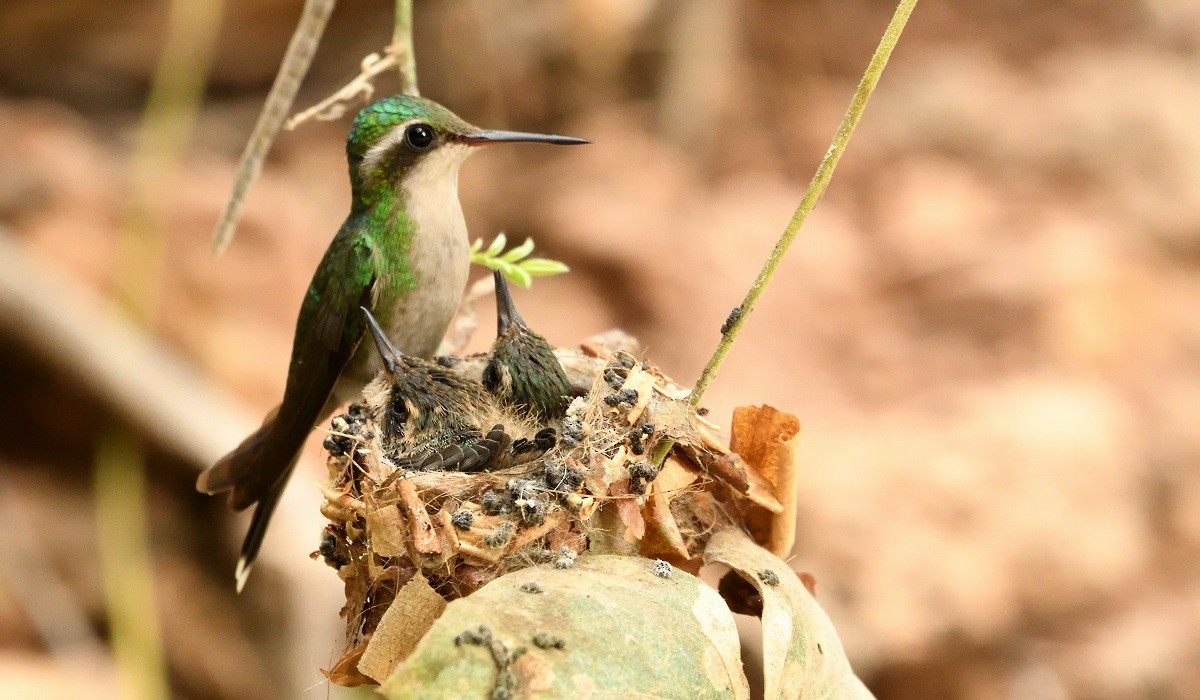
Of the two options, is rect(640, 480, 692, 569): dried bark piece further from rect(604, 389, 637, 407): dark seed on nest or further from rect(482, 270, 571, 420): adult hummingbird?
rect(482, 270, 571, 420): adult hummingbird

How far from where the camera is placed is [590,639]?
5.46 ft

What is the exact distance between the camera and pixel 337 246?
140 inches

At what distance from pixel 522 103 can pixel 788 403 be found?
343 centimetres

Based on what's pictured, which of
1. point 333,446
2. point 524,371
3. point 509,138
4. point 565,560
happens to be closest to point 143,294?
point 524,371

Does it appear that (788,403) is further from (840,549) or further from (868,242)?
(868,242)

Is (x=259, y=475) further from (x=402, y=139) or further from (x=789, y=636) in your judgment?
(x=789, y=636)

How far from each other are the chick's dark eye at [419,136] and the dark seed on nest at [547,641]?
2.03 m

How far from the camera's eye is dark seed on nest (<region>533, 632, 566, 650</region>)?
1.60 metres

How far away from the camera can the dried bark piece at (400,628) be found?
1.83 metres

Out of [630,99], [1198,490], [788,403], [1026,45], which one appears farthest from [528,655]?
[1026,45]

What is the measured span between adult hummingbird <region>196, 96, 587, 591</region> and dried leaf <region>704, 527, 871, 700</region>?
1581 millimetres

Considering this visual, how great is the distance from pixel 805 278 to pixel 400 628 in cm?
736

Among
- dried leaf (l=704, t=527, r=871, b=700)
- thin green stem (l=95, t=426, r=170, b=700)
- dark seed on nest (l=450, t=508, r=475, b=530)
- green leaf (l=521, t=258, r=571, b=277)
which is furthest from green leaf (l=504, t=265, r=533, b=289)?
thin green stem (l=95, t=426, r=170, b=700)

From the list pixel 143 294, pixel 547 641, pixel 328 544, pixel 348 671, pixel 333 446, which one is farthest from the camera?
pixel 143 294
